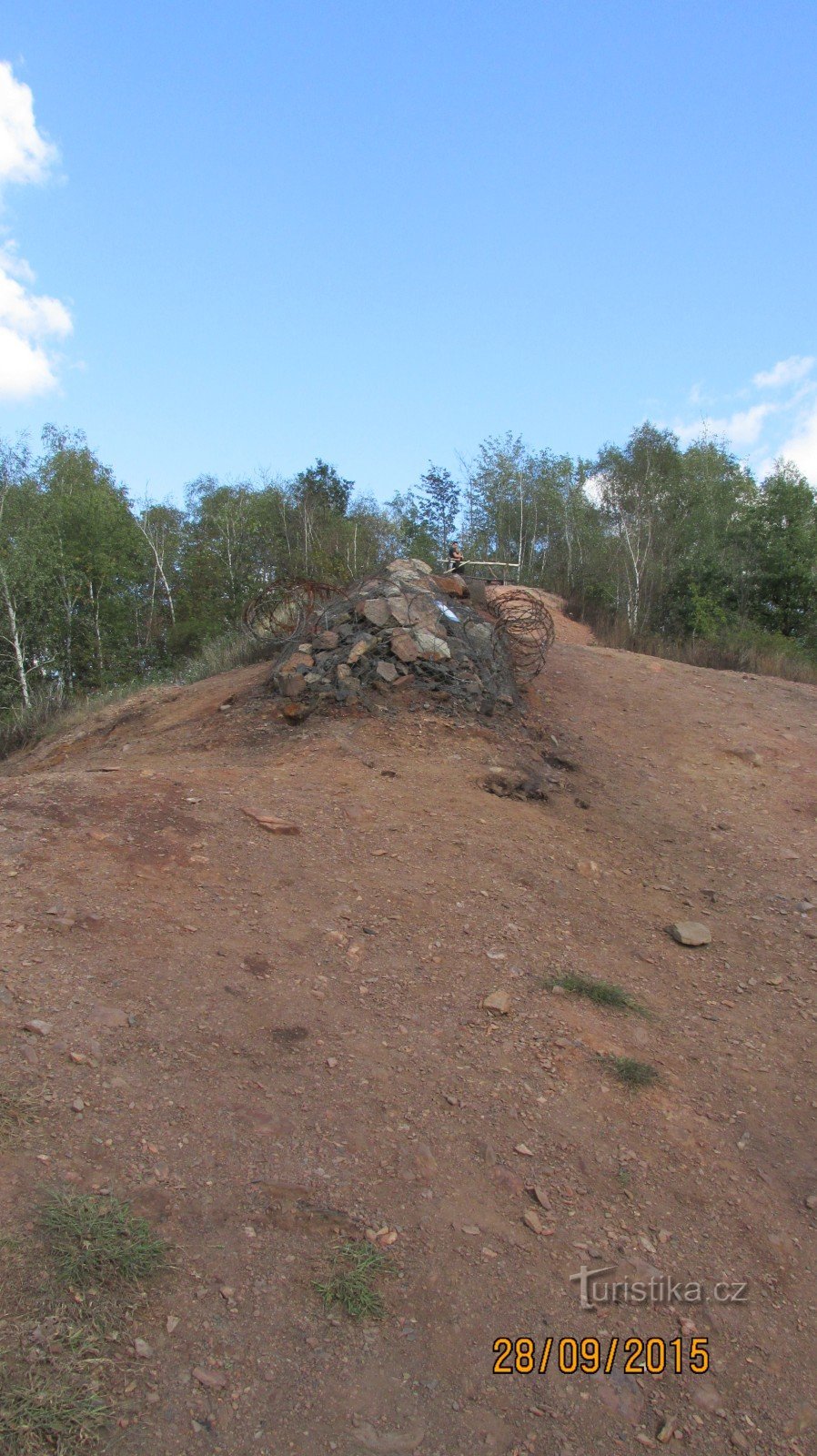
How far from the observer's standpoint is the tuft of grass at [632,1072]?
12.1 feet

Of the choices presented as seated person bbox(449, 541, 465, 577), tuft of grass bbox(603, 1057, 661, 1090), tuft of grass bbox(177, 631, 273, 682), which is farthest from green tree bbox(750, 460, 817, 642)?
tuft of grass bbox(603, 1057, 661, 1090)

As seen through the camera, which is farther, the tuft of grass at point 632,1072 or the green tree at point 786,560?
the green tree at point 786,560

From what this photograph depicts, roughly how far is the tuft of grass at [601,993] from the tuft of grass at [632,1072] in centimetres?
44

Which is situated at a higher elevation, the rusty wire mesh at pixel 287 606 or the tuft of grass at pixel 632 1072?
the rusty wire mesh at pixel 287 606

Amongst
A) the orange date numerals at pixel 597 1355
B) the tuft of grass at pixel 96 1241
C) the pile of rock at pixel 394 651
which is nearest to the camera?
the tuft of grass at pixel 96 1241

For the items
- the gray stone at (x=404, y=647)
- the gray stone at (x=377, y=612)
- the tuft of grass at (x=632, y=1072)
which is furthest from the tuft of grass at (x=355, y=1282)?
the gray stone at (x=377, y=612)

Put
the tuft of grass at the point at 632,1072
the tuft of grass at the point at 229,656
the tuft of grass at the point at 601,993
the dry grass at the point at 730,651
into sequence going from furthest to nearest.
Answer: the dry grass at the point at 730,651 < the tuft of grass at the point at 229,656 < the tuft of grass at the point at 601,993 < the tuft of grass at the point at 632,1072

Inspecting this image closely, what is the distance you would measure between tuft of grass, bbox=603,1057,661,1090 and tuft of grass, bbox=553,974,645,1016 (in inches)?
17.4

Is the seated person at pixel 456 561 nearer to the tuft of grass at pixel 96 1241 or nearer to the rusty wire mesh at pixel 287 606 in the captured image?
the rusty wire mesh at pixel 287 606

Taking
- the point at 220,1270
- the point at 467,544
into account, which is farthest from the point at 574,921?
the point at 467,544

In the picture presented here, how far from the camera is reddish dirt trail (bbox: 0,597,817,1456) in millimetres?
2303

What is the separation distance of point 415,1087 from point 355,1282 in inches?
37.9

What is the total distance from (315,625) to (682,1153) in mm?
6030

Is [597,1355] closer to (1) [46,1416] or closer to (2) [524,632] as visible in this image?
(1) [46,1416]
